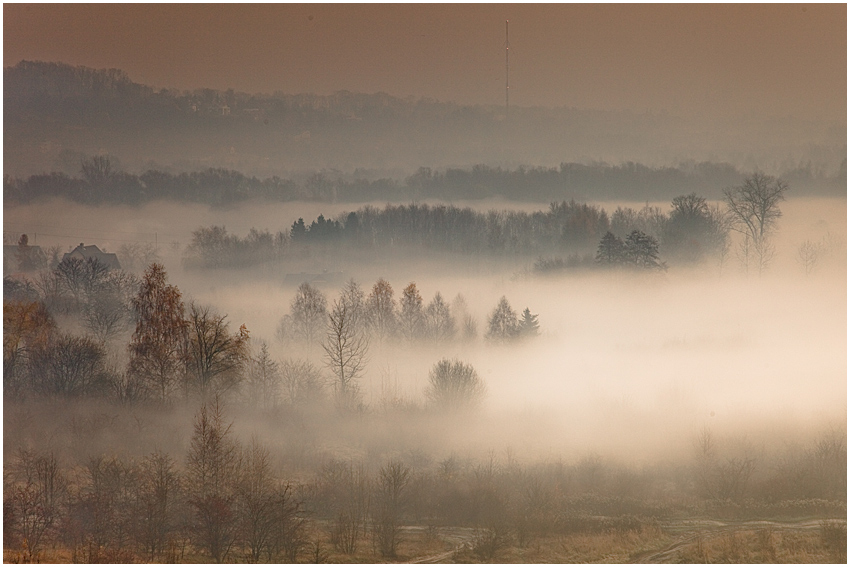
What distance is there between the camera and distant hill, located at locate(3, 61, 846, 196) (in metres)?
17.6

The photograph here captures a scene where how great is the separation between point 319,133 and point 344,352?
16.3 ft

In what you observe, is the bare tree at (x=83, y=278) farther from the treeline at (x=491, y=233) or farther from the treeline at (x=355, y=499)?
the treeline at (x=355, y=499)

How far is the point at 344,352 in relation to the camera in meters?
17.9

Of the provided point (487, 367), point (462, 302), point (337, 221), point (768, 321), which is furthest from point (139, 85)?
point (768, 321)

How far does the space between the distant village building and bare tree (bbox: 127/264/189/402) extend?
2.50ft

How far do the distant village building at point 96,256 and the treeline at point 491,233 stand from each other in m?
1.59

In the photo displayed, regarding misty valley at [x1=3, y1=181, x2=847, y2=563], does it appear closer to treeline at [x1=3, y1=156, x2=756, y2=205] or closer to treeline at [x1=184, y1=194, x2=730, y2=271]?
treeline at [x1=184, y1=194, x2=730, y2=271]

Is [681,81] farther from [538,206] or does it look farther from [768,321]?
[768,321]

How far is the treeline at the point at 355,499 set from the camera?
1602 cm

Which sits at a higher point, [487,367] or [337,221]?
[337,221]

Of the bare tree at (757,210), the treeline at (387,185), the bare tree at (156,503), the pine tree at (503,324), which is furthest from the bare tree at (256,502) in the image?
the bare tree at (757,210)

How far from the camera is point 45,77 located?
17.6 meters

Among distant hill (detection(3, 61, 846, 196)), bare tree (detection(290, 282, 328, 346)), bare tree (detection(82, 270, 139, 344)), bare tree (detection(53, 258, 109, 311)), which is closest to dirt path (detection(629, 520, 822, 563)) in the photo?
distant hill (detection(3, 61, 846, 196))

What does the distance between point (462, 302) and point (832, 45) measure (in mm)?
9507
